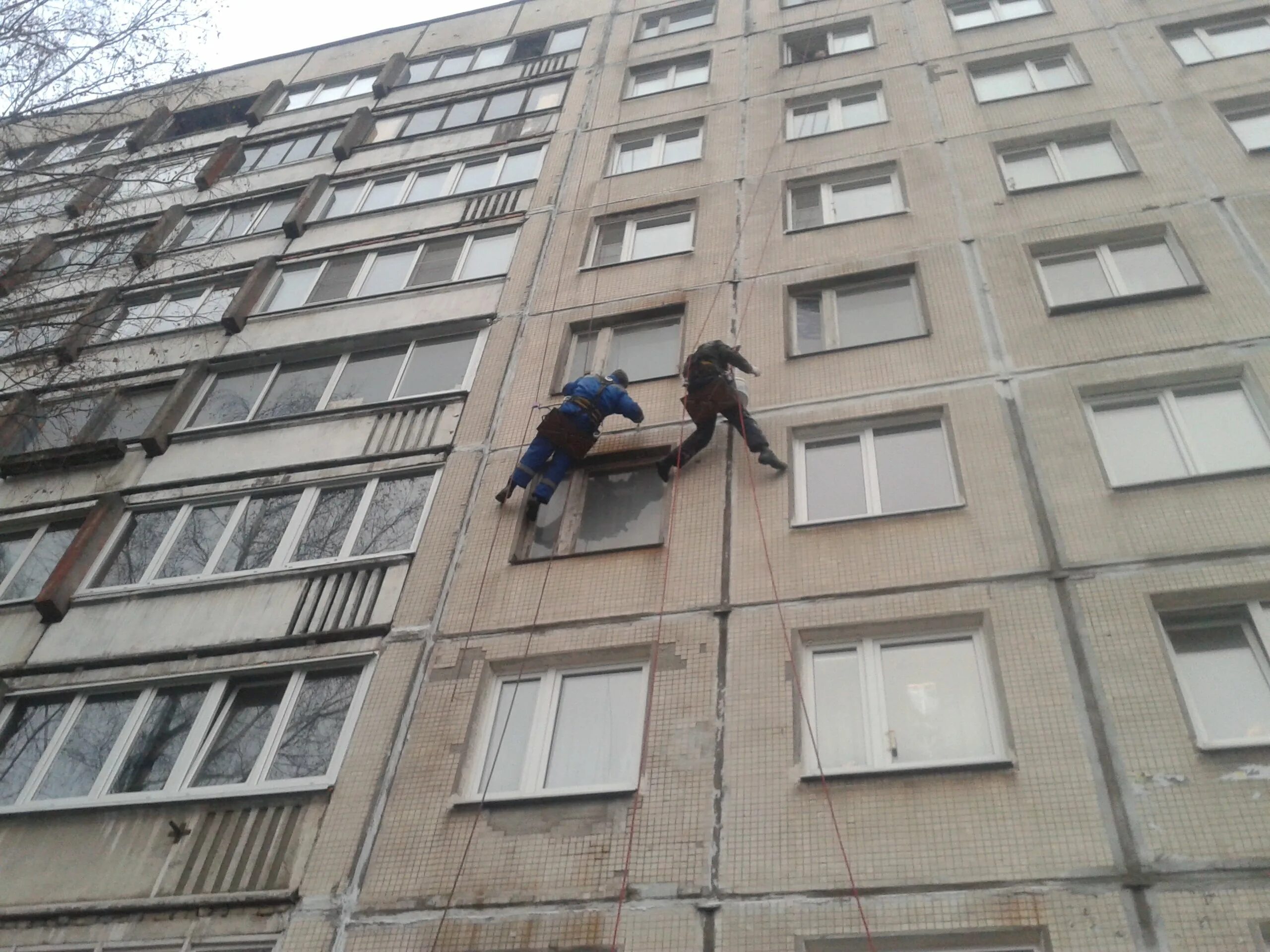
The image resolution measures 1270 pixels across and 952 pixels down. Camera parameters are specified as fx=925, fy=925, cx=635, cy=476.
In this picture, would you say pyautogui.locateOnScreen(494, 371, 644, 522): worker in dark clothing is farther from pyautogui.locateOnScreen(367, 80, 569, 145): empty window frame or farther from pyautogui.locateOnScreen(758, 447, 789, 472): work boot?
pyautogui.locateOnScreen(367, 80, 569, 145): empty window frame

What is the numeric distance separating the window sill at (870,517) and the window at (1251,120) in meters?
7.09

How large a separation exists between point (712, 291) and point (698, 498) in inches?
141

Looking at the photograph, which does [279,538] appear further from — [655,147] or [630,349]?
[655,147]

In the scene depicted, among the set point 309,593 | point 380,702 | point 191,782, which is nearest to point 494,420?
point 309,593

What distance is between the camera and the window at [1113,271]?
9789 millimetres

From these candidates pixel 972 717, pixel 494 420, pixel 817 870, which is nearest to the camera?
pixel 817 870

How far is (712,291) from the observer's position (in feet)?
38.4

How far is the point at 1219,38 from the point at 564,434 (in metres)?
11.4

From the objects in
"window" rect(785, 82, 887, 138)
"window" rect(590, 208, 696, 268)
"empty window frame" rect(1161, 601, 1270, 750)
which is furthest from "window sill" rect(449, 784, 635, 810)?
"window" rect(785, 82, 887, 138)

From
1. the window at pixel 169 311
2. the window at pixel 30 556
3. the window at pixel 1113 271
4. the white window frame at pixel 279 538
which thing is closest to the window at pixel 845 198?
the window at pixel 1113 271

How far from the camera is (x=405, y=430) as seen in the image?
1148 cm

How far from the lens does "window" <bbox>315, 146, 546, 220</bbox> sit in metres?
16.3

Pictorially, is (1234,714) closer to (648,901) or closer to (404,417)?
(648,901)

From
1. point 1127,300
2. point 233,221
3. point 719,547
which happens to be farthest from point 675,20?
point 719,547
